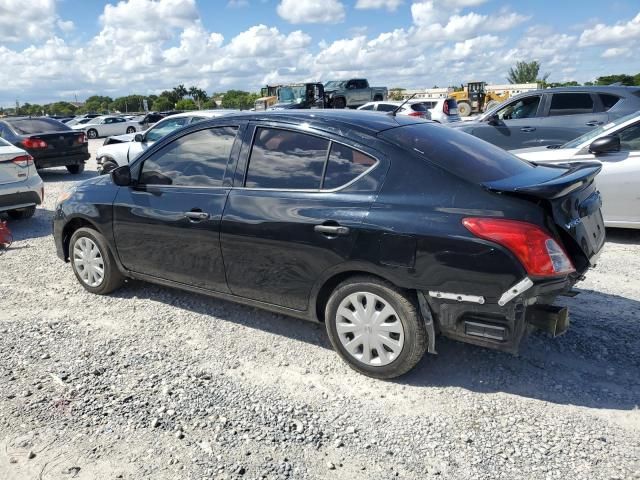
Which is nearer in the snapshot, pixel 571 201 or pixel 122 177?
pixel 571 201

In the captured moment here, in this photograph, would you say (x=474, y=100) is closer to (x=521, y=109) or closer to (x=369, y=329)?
(x=521, y=109)

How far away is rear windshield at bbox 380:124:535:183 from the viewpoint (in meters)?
3.21

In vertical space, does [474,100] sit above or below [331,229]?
below

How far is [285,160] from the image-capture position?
12.1 feet

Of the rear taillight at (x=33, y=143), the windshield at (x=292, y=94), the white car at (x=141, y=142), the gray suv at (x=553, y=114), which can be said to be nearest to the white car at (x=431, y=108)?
the gray suv at (x=553, y=114)

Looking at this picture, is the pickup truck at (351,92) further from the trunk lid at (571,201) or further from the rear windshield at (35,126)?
the trunk lid at (571,201)

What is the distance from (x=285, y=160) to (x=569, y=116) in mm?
7363

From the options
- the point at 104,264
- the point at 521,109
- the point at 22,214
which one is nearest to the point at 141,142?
the point at 22,214

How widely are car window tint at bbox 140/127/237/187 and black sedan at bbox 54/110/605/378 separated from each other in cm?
1

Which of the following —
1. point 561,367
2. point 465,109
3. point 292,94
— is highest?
point 292,94

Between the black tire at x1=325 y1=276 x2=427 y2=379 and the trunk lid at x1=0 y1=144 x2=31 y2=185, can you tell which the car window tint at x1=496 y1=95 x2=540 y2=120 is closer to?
the black tire at x1=325 y1=276 x2=427 y2=379

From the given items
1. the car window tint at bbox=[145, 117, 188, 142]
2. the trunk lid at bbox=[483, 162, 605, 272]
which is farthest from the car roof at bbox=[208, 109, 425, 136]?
the car window tint at bbox=[145, 117, 188, 142]

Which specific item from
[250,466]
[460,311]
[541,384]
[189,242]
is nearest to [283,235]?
[189,242]

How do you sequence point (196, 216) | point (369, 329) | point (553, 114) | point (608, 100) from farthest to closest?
1. point (553, 114)
2. point (608, 100)
3. point (196, 216)
4. point (369, 329)
